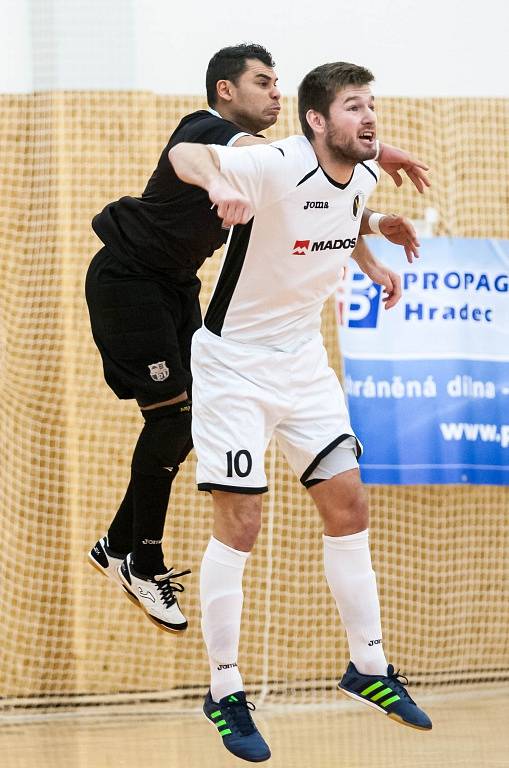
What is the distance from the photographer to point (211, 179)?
11.4ft

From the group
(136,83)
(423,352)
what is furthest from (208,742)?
(136,83)

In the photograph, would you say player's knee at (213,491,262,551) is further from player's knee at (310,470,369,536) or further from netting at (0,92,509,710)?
netting at (0,92,509,710)

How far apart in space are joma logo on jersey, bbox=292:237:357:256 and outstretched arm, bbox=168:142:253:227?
373mm

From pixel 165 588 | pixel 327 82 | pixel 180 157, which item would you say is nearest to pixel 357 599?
pixel 165 588

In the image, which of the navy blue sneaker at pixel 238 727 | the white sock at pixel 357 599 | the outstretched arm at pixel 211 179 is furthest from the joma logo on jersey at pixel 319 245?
the navy blue sneaker at pixel 238 727

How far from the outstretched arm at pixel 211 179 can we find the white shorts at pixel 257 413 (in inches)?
23.6

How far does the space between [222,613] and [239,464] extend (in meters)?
0.50

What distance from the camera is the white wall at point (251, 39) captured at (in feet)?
21.5

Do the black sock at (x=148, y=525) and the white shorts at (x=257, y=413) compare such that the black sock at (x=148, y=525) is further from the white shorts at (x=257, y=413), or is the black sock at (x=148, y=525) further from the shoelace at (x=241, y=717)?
the shoelace at (x=241, y=717)

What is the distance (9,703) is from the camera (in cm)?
661

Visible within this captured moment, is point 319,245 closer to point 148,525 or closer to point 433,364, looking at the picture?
point 148,525

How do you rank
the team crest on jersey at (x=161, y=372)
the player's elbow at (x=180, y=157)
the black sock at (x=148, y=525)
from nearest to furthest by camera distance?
1. the player's elbow at (x=180, y=157)
2. the team crest on jersey at (x=161, y=372)
3. the black sock at (x=148, y=525)

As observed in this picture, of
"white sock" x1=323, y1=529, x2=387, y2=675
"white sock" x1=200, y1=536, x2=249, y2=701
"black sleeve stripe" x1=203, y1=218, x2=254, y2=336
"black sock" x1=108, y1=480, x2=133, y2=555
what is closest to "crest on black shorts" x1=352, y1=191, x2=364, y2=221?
"black sleeve stripe" x1=203, y1=218, x2=254, y2=336

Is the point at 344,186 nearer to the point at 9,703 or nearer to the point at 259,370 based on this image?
the point at 259,370
